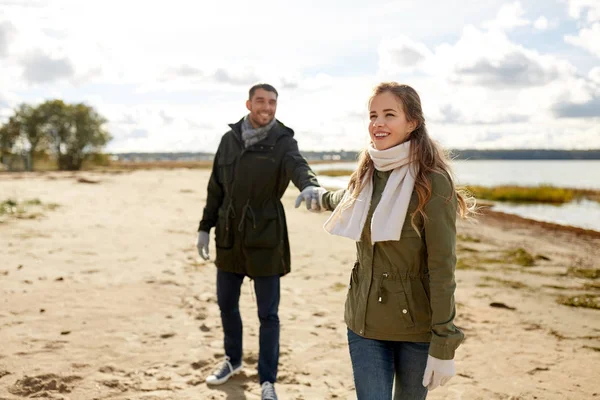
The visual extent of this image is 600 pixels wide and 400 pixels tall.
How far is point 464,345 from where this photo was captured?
5145 mm

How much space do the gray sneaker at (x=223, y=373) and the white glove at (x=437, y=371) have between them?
2246 millimetres

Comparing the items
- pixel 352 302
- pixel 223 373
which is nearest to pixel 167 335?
pixel 223 373

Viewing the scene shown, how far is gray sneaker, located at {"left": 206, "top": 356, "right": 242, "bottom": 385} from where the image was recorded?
13.4 feet

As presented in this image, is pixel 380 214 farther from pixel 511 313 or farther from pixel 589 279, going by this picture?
pixel 589 279

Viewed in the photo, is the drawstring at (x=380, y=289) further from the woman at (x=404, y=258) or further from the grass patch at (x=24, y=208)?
the grass patch at (x=24, y=208)

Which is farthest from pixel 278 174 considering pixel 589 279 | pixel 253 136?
pixel 589 279

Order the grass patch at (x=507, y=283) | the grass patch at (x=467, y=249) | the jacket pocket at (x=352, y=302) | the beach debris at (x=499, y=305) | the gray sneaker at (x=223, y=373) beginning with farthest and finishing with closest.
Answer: the grass patch at (x=467, y=249)
the grass patch at (x=507, y=283)
the beach debris at (x=499, y=305)
the gray sneaker at (x=223, y=373)
the jacket pocket at (x=352, y=302)

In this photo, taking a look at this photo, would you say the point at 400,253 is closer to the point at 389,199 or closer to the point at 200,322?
the point at 389,199

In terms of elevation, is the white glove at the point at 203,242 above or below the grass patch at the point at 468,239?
above

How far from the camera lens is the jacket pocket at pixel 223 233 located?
12.7 ft

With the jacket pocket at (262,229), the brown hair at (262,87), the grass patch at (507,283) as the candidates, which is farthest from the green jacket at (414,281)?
the grass patch at (507,283)

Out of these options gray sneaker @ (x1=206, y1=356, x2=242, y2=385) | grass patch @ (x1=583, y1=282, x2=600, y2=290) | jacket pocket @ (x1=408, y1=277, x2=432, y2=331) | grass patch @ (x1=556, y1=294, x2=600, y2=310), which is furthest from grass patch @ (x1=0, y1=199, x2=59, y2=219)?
jacket pocket @ (x1=408, y1=277, x2=432, y2=331)

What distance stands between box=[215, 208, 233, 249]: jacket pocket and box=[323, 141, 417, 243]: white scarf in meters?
1.53

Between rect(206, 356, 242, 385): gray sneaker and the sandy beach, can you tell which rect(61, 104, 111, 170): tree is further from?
rect(206, 356, 242, 385): gray sneaker
